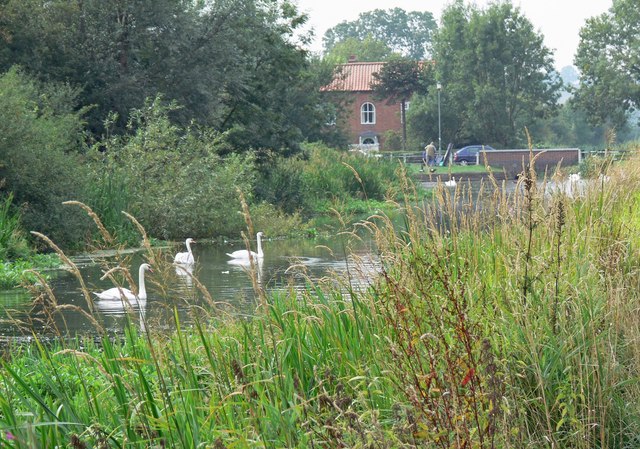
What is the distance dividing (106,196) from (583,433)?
1772cm

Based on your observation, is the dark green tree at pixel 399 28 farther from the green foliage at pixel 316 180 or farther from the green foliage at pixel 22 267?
the green foliage at pixel 22 267

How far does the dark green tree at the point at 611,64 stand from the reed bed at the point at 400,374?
71.8 metres

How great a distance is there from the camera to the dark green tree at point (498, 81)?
70.9 m

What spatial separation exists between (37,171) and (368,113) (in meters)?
68.6

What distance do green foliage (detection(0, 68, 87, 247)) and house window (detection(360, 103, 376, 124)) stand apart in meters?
66.8

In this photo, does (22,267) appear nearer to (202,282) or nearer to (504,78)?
(202,282)

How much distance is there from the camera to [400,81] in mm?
75312

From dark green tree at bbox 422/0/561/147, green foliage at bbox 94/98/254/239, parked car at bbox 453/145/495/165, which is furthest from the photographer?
dark green tree at bbox 422/0/561/147

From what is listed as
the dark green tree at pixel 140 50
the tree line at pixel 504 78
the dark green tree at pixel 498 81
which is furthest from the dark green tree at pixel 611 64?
the dark green tree at pixel 140 50

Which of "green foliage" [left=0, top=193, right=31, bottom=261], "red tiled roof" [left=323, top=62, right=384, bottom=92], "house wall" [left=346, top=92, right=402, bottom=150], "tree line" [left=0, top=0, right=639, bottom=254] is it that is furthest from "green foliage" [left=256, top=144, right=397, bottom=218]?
"red tiled roof" [left=323, top=62, right=384, bottom=92]

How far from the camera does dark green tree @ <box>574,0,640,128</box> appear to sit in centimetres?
7562

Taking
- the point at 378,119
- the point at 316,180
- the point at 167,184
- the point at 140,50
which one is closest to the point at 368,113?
the point at 378,119

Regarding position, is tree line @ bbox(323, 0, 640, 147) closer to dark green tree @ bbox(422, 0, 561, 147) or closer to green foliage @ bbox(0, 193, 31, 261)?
dark green tree @ bbox(422, 0, 561, 147)

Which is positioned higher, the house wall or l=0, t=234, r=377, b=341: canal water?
the house wall
